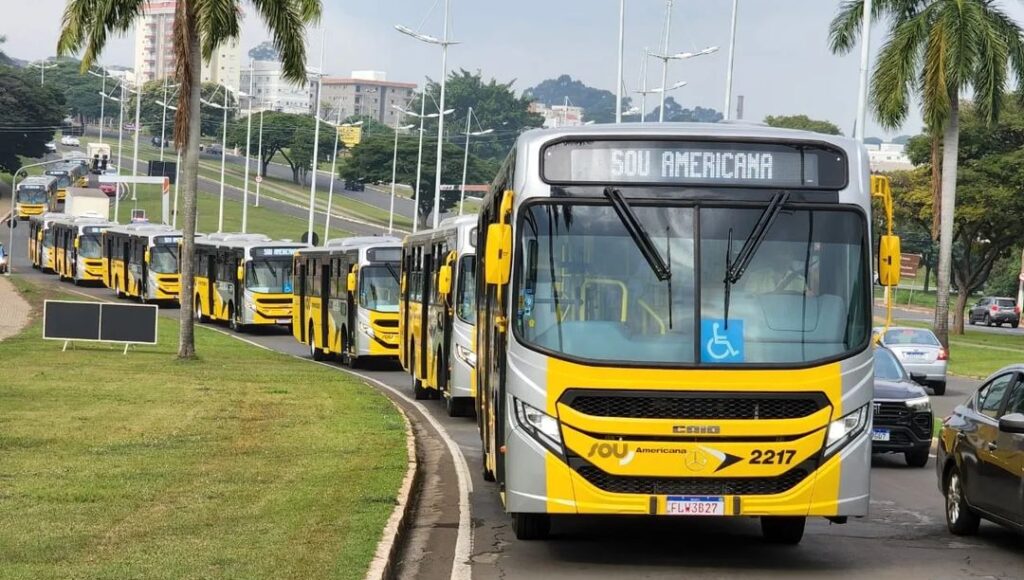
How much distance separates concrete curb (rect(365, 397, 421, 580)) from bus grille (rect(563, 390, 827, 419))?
159 centimetres

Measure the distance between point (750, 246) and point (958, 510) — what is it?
331cm

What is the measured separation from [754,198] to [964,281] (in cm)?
5991

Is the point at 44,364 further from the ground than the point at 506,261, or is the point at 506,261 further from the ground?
the point at 506,261

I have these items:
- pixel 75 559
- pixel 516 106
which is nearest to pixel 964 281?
pixel 75 559

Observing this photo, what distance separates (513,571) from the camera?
11.3m

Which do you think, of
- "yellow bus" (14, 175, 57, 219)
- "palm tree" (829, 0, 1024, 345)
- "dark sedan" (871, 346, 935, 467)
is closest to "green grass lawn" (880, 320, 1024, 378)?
"palm tree" (829, 0, 1024, 345)

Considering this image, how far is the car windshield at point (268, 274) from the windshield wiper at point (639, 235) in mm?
38862

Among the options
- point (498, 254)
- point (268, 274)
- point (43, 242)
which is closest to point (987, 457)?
point (498, 254)

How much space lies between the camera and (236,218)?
121062 millimetres

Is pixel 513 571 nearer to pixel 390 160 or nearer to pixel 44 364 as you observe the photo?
pixel 44 364

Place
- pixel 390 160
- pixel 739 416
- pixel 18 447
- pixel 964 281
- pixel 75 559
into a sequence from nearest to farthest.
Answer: pixel 75 559, pixel 739 416, pixel 18 447, pixel 964 281, pixel 390 160

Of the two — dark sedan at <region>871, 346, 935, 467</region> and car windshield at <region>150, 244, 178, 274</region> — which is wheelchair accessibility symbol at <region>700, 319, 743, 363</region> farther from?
car windshield at <region>150, 244, 178, 274</region>

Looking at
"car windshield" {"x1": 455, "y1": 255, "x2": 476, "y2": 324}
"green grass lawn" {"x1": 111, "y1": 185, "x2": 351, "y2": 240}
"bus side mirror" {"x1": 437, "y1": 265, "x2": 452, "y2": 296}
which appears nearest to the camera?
"bus side mirror" {"x1": 437, "y1": 265, "x2": 452, "y2": 296}

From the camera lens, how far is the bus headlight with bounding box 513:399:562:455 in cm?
1127
